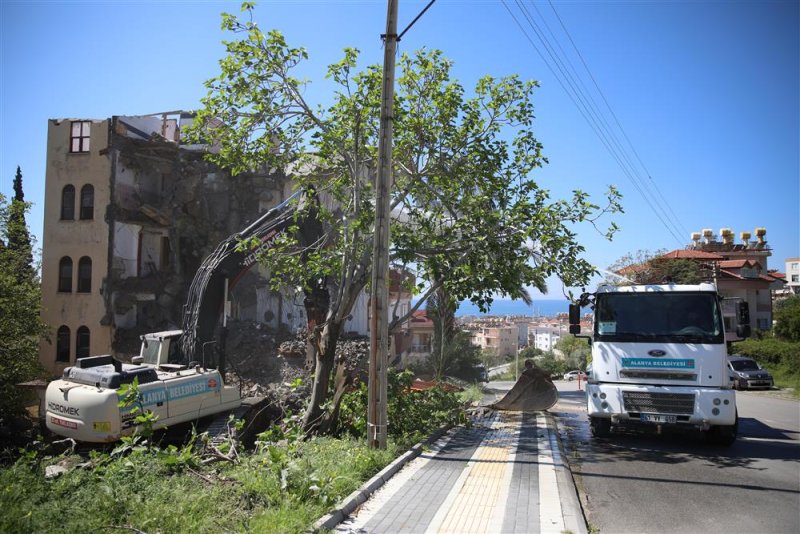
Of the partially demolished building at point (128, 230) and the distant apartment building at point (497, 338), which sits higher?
the partially demolished building at point (128, 230)

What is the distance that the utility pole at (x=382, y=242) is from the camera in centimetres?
921

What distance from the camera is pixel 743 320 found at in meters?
10.6

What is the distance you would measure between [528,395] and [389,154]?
9.54 metres

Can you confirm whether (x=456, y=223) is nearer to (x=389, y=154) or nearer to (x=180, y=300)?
(x=389, y=154)

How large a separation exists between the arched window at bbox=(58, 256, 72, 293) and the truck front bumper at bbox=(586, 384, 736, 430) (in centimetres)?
2409

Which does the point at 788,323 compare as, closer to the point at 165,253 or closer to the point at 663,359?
the point at 663,359

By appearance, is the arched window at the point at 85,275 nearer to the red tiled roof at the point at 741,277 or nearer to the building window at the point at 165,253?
the building window at the point at 165,253

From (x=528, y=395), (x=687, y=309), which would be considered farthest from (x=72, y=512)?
(x=528, y=395)

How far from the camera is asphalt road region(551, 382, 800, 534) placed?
6.52m

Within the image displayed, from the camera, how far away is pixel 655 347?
10.4m

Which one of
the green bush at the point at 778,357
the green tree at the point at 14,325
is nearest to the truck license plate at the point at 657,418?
the green tree at the point at 14,325

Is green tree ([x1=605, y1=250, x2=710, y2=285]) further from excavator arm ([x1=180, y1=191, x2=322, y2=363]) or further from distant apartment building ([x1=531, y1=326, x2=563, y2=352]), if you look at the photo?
distant apartment building ([x1=531, y1=326, x2=563, y2=352])

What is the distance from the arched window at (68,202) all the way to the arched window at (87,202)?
1.52 ft

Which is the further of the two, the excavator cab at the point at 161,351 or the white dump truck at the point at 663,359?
the excavator cab at the point at 161,351
